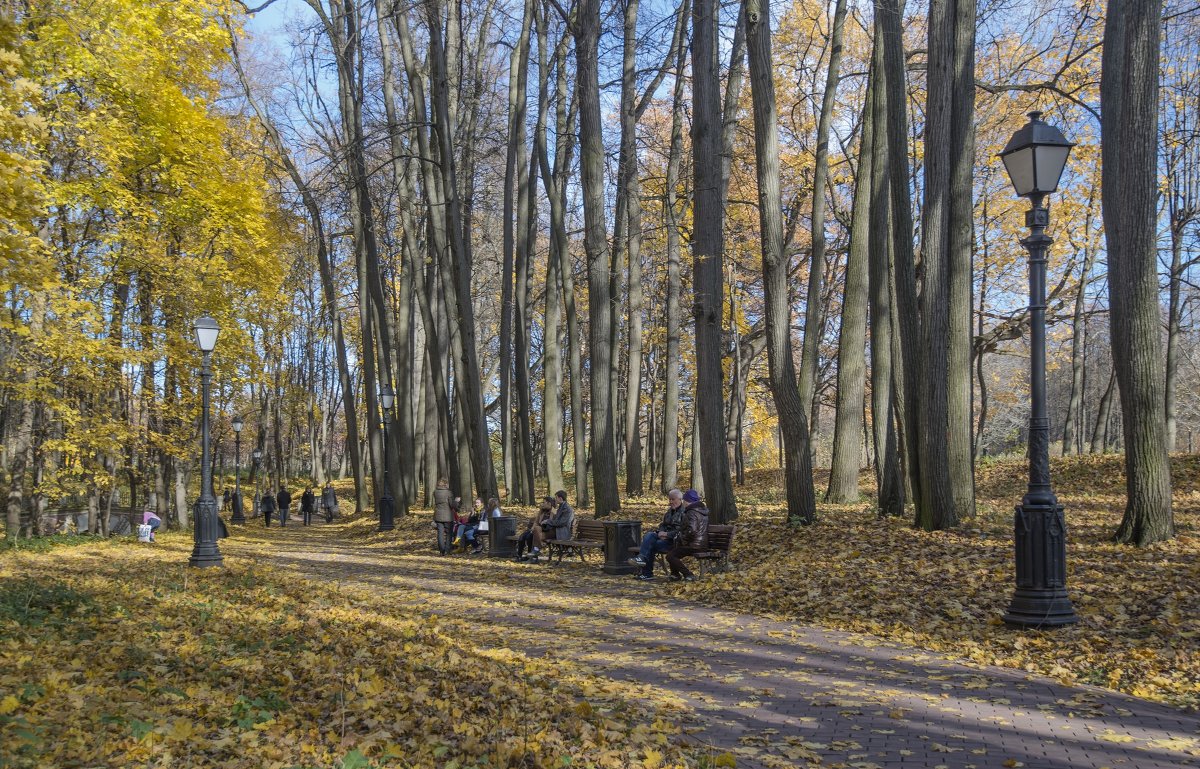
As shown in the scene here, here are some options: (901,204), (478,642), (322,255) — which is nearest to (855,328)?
(901,204)

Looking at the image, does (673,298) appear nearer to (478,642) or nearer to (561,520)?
(561,520)

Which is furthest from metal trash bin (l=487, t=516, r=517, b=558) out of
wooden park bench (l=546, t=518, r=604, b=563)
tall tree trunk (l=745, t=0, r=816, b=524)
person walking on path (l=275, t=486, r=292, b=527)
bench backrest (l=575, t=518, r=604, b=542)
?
person walking on path (l=275, t=486, r=292, b=527)

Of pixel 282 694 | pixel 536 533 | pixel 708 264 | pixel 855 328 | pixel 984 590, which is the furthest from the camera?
pixel 855 328

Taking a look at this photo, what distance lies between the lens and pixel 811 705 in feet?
21.8

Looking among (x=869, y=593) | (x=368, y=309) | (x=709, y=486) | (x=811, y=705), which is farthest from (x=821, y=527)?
(x=368, y=309)

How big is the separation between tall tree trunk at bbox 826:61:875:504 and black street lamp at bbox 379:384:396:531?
477 inches

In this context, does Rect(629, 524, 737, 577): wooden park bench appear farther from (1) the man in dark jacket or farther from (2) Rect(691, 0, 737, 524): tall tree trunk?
(2) Rect(691, 0, 737, 524): tall tree trunk

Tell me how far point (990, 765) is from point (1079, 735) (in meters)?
0.97

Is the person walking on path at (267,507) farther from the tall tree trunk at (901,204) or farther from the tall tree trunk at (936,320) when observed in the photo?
the tall tree trunk at (936,320)

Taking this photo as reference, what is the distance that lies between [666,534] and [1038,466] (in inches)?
229

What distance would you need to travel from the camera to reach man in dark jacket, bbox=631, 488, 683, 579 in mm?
13547

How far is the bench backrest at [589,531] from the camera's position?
53.4ft

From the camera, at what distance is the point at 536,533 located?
17500 mm

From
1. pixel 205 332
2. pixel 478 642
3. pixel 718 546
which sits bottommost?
pixel 478 642
